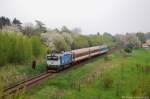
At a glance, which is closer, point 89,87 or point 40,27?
point 89,87

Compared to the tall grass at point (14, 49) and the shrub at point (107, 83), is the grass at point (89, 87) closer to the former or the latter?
the shrub at point (107, 83)

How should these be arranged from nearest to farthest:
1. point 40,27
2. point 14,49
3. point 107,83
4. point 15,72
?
point 107,83
point 15,72
point 14,49
point 40,27

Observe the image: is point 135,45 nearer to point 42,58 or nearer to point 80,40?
point 80,40

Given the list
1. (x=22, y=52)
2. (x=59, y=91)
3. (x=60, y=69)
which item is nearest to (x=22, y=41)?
(x=22, y=52)

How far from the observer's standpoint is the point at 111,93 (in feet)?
88.4

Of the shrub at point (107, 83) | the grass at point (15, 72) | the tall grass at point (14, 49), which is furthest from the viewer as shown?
the tall grass at point (14, 49)

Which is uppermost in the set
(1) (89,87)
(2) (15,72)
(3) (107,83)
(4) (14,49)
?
(4) (14,49)

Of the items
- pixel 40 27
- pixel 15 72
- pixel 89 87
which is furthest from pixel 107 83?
pixel 40 27

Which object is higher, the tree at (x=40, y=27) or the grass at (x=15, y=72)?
the tree at (x=40, y=27)

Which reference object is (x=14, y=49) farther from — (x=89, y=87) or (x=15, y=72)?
(x=89, y=87)

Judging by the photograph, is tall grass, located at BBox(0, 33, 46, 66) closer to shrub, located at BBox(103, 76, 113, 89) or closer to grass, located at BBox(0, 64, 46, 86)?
grass, located at BBox(0, 64, 46, 86)

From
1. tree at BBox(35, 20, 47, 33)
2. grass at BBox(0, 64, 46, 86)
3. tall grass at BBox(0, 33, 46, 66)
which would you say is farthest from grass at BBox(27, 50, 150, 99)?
tree at BBox(35, 20, 47, 33)

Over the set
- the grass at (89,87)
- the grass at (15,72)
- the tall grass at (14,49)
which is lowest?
the grass at (89,87)

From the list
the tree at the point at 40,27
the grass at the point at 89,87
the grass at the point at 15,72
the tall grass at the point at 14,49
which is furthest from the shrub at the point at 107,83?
the tree at the point at 40,27
